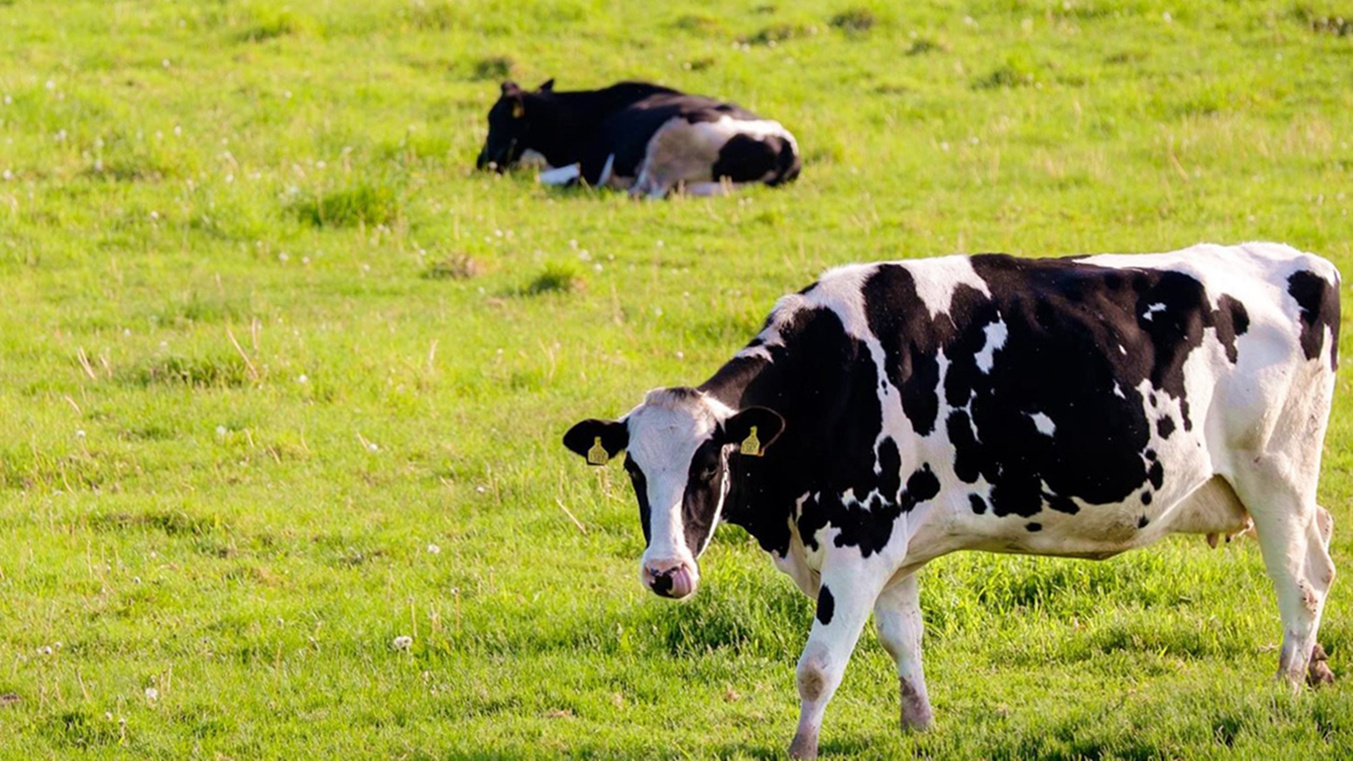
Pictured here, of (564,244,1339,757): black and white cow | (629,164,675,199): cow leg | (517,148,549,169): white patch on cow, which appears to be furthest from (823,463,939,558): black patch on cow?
(517,148,549,169): white patch on cow

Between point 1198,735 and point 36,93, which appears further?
point 36,93

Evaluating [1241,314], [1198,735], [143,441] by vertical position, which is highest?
[1241,314]

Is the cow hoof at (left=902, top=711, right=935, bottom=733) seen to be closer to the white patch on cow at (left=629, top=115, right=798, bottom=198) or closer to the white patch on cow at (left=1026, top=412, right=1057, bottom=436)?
the white patch on cow at (left=1026, top=412, right=1057, bottom=436)

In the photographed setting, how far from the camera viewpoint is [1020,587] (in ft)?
30.0

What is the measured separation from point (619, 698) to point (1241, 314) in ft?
9.90

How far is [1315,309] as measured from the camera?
7969 mm

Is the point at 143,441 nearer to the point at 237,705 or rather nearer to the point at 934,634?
the point at 237,705

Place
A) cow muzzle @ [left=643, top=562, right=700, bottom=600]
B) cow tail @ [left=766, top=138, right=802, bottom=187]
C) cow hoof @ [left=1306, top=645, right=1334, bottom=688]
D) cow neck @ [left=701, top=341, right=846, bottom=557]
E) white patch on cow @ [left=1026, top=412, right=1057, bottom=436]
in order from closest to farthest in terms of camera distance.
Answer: cow muzzle @ [left=643, top=562, right=700, bottom=600], cow neck @ [left=701, top=341, right=846, bottom=557], white patch on cow @ [left=1026, top=412, right=1057, bottom=436], cow hoof @ [left=1306, top=645, right=1334, bottom=688], cow tail @ [left=766, top=138, right=802, bottom=187]

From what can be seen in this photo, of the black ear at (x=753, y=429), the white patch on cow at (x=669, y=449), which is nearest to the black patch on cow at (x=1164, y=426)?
the black ear at (x=753, y=429)

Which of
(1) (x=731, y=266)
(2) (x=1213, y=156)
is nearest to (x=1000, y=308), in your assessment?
(1) (x=731, y=266)

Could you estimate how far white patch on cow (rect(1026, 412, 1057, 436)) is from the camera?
7289 millimetres

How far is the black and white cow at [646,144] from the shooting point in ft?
59.5

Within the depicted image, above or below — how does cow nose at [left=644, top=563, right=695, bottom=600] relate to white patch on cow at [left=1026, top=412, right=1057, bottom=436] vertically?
below

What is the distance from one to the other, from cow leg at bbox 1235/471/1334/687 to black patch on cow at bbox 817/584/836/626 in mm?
1954
